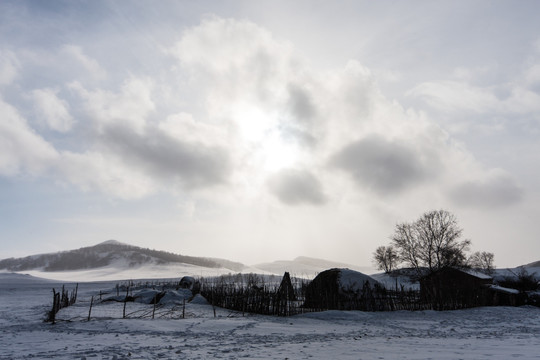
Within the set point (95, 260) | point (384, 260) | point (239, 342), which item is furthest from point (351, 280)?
point (95, 260)

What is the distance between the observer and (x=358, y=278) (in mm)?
24625

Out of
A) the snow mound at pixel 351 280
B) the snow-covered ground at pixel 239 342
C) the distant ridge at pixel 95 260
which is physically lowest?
the distant ridge at pixel 95 260

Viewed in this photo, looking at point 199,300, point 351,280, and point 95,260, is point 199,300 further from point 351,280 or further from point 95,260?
point 95,260

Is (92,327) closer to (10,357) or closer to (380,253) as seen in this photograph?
(10,357)

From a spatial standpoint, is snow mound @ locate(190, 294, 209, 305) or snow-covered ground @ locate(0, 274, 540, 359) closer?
snow-covered ground @ locate(0, 274, 540, 359)

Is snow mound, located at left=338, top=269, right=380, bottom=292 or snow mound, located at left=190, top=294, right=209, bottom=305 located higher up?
snow mound, located at left=338, top=269, right=380, bottom=292

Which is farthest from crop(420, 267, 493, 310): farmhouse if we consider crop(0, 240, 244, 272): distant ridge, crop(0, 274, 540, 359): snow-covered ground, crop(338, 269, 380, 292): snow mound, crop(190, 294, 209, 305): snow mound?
crop(0, 240, 244, 272): distant ridge

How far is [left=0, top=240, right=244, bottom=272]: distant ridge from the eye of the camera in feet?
491

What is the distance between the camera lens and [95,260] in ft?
512

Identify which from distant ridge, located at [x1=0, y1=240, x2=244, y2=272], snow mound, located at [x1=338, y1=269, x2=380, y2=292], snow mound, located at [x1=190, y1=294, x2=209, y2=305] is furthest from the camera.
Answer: distant ridge, located at [x1=0, y1=240, x2=244, y2=272]

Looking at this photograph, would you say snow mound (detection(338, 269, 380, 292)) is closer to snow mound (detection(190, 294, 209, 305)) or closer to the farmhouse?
the farmhouse

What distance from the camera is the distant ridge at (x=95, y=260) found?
491 ft

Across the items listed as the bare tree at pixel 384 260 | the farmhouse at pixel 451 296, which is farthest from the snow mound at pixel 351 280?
the bare tree at pixel 384 260

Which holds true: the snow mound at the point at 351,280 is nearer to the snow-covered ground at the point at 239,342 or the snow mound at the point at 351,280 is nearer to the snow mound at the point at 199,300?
the snow-covered ground at the point at 239,342
